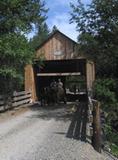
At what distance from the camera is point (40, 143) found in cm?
1367

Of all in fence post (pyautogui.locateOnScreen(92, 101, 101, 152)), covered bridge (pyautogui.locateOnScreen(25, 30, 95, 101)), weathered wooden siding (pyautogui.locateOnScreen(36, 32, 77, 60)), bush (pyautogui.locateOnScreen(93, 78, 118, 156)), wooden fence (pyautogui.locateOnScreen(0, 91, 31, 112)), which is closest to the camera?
fence post (pyautogui.locateOnScreen(92, 101, 101, 152))

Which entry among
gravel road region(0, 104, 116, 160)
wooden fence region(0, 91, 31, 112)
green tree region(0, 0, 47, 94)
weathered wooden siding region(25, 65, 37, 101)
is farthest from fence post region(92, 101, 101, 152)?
Answer: weathered wooden siding region(25, 65, 37, 101)

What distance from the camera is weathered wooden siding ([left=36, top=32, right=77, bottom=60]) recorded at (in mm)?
33188

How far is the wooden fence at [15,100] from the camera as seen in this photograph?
24181 millimetres

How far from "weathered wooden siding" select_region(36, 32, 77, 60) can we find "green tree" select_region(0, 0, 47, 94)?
8.59 metres

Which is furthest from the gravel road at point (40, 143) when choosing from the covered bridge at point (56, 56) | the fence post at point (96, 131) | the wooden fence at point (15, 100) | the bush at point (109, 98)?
the covered bridge at point (56, 56)

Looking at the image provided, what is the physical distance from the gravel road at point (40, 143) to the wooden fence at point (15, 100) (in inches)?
186

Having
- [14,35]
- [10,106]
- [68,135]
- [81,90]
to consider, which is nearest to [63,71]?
[81,90]

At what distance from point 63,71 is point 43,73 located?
4193mm

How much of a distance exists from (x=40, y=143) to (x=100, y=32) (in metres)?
10.2

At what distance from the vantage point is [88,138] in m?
14.8

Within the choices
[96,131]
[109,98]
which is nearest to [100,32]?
[109,98]

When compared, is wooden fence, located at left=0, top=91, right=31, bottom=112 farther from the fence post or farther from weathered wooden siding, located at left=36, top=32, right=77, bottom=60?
the fence post

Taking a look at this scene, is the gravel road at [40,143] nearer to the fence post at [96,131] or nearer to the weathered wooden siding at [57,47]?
the fence post at [96,131]
